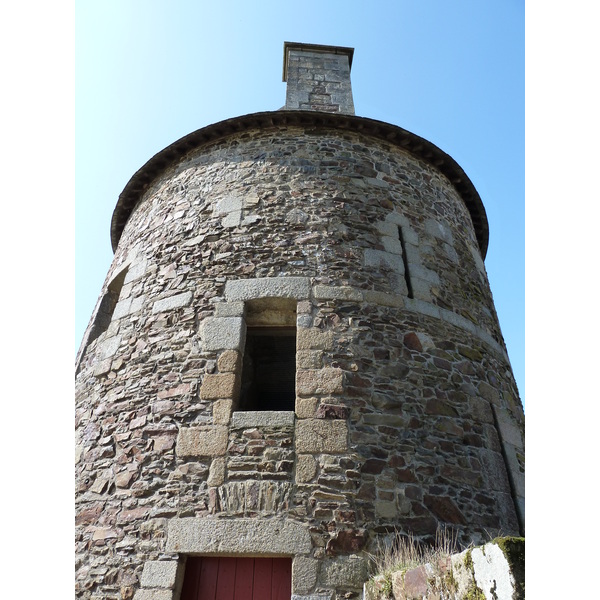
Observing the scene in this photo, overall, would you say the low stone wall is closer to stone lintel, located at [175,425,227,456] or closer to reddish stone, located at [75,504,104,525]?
stone lintel, located at [175,425,227,456]

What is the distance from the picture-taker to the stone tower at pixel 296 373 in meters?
3.81

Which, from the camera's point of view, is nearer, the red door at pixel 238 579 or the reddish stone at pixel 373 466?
the red door at pixel 238 579

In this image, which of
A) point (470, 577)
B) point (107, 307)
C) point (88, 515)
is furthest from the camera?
point (107, 307)

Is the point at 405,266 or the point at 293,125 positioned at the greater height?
the point at 293,125

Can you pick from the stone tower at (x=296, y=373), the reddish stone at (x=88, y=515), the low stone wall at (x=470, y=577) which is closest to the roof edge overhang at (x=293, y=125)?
the stone tower at (x=296, y=373)

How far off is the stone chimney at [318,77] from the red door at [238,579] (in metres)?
6.76

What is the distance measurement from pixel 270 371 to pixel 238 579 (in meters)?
3.69

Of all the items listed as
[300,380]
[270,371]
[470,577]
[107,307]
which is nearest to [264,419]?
[300,380]

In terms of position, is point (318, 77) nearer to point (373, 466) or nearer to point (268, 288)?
point (268, 288)

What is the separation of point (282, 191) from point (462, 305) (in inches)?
95.9

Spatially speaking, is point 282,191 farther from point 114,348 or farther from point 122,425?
point 122,425

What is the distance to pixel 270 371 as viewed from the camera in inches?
286

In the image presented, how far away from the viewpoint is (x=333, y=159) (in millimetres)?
6000

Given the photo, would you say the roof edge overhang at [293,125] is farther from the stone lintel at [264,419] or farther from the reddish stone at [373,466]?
the reddish stone at [373,466]
